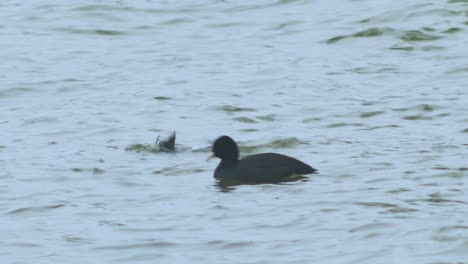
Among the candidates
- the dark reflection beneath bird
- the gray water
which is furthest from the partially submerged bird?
the dark reflection beneath bird

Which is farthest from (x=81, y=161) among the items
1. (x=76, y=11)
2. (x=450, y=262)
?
(x=76, y=11)

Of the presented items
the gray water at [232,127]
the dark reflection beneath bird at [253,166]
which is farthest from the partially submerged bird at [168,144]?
the dark reflection beneath bird at [253,166]

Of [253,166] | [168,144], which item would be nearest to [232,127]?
[168,144]

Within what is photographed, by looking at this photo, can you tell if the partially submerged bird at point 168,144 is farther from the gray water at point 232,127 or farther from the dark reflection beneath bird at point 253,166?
the dark reflection beneath bird at point 253,166

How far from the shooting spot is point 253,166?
13656 mm

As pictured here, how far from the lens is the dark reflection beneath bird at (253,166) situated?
44.1 feet

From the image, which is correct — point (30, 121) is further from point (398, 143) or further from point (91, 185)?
point (398, 143)

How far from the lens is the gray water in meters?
11.1

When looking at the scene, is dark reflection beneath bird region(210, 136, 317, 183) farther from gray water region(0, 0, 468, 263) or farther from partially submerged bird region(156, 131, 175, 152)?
partially submerged bird region(156, 131, 175, 152)

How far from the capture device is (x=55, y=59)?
20953 mm

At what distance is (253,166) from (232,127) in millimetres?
2512

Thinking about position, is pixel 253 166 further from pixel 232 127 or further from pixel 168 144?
pixel 232 127

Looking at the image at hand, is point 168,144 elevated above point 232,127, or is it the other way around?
point 168,144

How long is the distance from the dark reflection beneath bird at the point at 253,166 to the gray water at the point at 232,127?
142 mm
